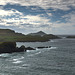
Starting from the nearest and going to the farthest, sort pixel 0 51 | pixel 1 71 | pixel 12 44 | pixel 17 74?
pixel 17 74, pixel 1 71, pixel 0 51, pixel 12 44

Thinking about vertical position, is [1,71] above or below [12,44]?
below

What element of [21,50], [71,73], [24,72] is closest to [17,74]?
[24,72]

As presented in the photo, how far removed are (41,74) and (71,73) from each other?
12.5 m

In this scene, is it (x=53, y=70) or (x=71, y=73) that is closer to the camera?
(x=71, y=73)

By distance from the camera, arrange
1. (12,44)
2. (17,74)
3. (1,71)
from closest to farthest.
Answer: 1. (17,74)
2. (1,71)
3. (12,44)

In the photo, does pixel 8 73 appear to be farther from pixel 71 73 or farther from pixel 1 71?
pixel 71 73

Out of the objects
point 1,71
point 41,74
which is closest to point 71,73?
point 41,74

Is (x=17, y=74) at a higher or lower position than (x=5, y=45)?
lower

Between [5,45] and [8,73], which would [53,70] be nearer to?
[8,73]

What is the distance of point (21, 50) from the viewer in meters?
125

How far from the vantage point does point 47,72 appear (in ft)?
194

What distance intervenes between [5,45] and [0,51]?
7.69 metres

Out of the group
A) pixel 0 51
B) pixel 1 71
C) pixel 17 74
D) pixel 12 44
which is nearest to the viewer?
pixel 17 74

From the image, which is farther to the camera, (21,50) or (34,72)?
(21,50)
